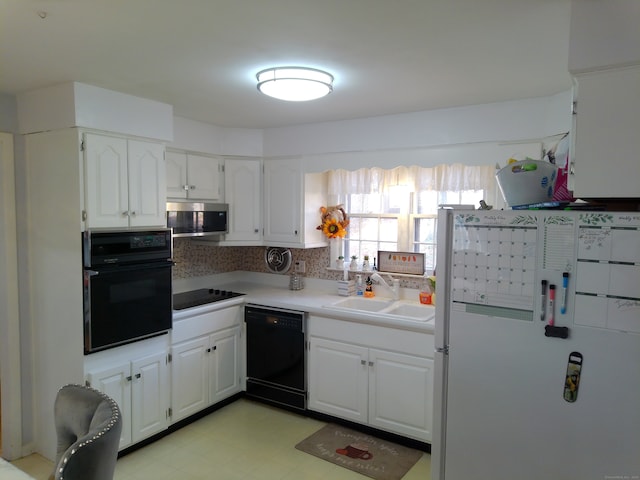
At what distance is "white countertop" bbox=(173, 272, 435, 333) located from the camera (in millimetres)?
3229

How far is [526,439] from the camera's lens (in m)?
1.84

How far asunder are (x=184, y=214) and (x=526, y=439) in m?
2.82

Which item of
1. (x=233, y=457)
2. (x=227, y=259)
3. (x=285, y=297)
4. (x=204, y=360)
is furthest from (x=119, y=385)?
(x=227, y=259)

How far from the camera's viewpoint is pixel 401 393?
10.5ft

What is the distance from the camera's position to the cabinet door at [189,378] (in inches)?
132

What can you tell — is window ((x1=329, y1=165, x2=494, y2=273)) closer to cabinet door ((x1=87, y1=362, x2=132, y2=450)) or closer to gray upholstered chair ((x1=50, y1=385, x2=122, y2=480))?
cabinet door ((x1=87, y1=362, x2=132, y2=450))

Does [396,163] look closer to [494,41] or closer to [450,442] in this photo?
[494,41]

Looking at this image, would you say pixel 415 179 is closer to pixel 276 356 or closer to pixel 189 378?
pixel 276 356

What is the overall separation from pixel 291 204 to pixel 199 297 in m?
1.12

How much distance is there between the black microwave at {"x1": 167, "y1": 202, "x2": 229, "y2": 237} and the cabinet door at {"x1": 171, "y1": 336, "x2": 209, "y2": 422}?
868 millimetres

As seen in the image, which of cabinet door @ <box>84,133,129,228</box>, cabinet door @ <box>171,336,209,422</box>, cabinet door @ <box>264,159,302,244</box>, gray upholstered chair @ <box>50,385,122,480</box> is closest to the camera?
gray upholstered chair @ <box>50,385,122,480</box>

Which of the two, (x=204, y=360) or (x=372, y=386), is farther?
(x=204, y=360)

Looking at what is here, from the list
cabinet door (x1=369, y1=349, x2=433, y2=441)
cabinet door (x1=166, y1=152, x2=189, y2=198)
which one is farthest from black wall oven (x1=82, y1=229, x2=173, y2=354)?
cabinet door (x1=369, y1=349, x2=433, y2=441)

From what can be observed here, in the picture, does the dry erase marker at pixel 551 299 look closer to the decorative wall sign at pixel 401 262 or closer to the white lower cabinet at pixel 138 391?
the decorative wall sign at pixel 401 262
